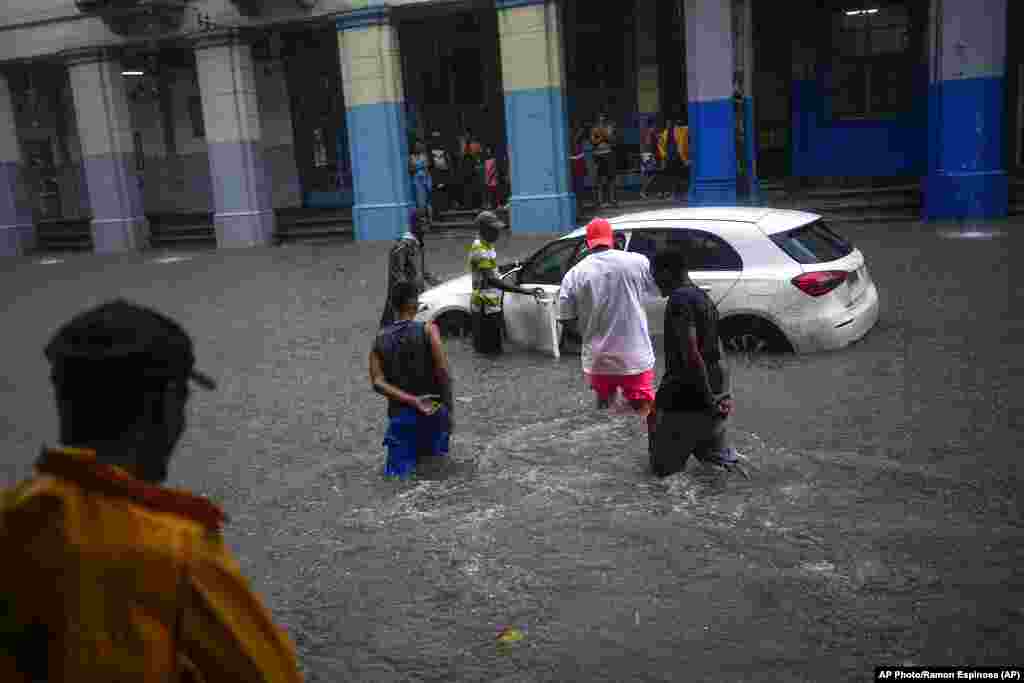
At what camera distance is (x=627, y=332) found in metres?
6.89

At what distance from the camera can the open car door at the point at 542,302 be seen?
31.4ft

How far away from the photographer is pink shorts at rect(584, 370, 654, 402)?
702cm

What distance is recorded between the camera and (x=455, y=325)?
35.0ft

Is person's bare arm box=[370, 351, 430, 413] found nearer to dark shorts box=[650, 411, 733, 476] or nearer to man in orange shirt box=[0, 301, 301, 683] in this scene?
dark shorts box=[650, 411, 733, 476]

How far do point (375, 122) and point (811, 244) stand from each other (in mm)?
14030

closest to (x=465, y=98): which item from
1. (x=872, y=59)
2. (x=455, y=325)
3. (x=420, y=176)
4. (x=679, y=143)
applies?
(x=420, y=176)

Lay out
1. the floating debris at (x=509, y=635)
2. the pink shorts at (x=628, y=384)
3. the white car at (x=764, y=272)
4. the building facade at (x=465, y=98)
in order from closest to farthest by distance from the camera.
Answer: the floating debris at (x=509, y=635) < the pink shorts at (x=628, y=384) < the white car at (x=764, y=272) < the building facade at (x=465, y=98)

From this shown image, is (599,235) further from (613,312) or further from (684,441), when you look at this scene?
(684,441)

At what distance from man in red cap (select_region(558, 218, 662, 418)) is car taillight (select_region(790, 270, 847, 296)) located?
207 centimetres

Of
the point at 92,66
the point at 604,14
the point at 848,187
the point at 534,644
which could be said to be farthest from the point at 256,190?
the point at 534,644

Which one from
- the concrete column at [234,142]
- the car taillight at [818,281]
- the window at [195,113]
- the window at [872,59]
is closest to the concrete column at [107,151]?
the window at [195,113]

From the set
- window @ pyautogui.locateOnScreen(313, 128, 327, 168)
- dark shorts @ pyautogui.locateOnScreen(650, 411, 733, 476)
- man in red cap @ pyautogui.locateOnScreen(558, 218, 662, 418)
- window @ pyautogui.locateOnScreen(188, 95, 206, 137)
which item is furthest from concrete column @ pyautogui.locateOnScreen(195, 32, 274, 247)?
dark shorts @ pyautogui.locateOnScreen(650, 411, 733, 476)

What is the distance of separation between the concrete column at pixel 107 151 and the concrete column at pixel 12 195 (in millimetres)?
2968

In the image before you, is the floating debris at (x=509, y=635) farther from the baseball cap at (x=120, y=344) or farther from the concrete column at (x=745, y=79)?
the concrete column at (x=745, y=79)
